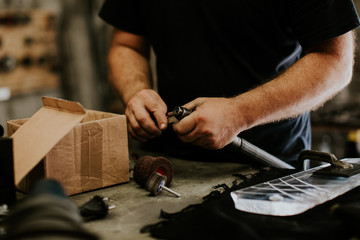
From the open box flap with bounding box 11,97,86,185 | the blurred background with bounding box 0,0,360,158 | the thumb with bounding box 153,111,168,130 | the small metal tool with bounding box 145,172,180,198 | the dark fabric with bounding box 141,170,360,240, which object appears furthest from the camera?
the blurred background with bounding box 0,0,360,158

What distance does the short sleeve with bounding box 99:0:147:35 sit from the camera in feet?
5.39

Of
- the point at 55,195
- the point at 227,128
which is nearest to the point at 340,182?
the point at 227,128

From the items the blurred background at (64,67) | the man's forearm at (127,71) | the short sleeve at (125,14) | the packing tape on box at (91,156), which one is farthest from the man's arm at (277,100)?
the blurred background at (64,67)

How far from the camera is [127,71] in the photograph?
1.63 metres

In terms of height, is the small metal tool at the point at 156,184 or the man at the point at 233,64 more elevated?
the man at the point at 233,64

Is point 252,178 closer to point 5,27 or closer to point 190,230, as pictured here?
point 190,230

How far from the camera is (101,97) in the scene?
374cm

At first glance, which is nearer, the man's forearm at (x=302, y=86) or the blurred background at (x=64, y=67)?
the man's forearm at (x=302, y=86)

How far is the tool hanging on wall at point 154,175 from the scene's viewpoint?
1.03 metres

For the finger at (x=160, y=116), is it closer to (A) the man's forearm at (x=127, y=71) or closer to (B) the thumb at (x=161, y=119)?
(B) the thumb at (x=161, y=119)

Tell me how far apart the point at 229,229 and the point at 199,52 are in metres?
0.84

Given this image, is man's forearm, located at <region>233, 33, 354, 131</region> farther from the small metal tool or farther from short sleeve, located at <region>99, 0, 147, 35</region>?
short sleeve, located at <region>99, 0, 147, 35</region>

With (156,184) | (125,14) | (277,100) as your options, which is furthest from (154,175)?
(125,14)

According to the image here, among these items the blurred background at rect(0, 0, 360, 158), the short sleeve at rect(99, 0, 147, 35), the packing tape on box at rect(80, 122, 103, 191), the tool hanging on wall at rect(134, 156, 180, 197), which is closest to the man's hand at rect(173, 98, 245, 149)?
the tool hanging on wall at rect(134, 156, 180, 197)
